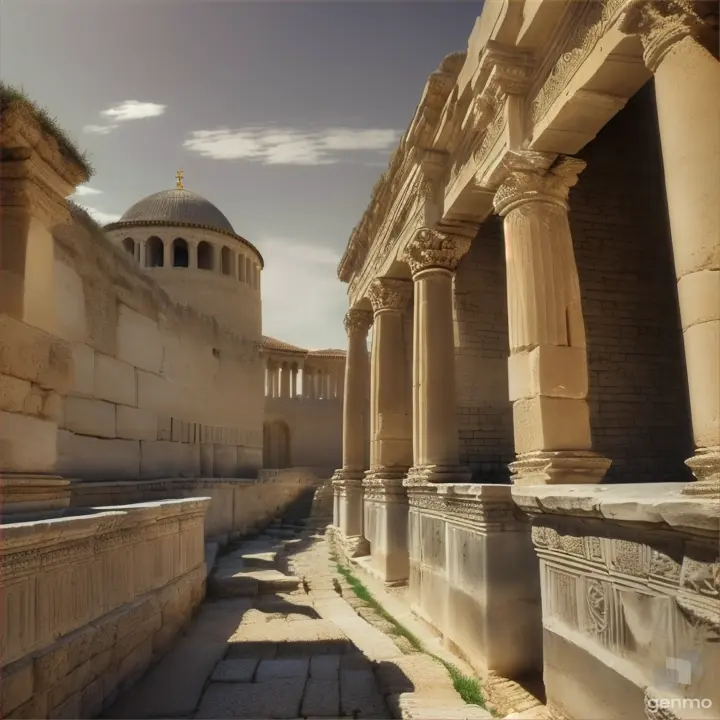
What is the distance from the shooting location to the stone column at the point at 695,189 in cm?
339

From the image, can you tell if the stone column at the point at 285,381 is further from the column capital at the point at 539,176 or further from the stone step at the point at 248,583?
the column capital at the point at 539,176

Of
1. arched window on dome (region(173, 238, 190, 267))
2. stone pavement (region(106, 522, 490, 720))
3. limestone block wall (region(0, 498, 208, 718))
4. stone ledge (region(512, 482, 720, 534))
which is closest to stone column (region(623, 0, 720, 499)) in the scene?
stone ledge (region(512, 482, 720, 534))

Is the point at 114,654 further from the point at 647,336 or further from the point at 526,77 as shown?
the point at 647,336

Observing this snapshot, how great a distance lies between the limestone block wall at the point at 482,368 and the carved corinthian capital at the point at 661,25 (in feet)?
18.0

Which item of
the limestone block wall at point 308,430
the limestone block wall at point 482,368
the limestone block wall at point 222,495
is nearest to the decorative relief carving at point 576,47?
the limestone block wall at point 482,368

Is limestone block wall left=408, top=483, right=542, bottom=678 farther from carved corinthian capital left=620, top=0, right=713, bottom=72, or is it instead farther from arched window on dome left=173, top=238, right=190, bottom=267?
arched window on dome left=173, top=238, right=190, bottom=267

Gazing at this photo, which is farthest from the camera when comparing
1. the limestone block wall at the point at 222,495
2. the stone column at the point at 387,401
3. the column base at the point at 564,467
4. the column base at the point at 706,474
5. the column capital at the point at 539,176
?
the stone column at the point at 387,401

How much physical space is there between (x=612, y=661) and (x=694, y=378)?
1.64m

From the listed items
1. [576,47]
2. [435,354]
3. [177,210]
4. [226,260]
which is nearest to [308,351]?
[226,260]

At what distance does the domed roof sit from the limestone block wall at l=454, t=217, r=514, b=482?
18.7 metres

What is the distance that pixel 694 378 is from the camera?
3.50m

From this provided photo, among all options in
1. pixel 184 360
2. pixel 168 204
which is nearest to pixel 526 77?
pixel 184 360

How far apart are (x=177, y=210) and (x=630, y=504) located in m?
26.4

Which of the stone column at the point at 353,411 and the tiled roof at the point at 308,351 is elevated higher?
the tiled roof at the point at 308,351
